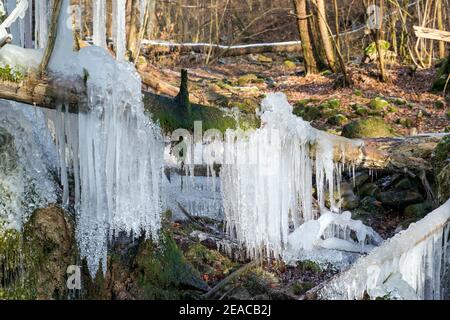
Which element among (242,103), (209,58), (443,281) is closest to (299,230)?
(443,281)

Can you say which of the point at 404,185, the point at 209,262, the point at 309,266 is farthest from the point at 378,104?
the point at 209,262

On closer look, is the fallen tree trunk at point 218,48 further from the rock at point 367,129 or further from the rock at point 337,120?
the rock at point 367,129

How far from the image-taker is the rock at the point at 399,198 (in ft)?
27.1

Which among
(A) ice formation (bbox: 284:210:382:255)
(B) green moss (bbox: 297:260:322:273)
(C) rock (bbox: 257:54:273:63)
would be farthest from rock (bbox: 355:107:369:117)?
(C) rock (bbox: 257:54:273:63)

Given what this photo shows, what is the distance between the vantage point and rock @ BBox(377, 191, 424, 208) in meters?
8.25

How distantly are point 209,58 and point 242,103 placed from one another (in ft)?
22.3

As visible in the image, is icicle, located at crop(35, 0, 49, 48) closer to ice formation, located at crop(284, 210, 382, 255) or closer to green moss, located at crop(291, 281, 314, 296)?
green moss, located at crop(291, 281, 314, 296)

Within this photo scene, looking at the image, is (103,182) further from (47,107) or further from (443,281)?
(443,281)

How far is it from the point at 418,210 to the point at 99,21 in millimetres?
4366

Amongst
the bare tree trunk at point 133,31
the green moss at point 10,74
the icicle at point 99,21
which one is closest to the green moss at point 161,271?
the green moss at point 10,74

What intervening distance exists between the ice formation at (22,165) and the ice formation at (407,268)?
8.23 ft

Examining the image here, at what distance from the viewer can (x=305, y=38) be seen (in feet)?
60.0

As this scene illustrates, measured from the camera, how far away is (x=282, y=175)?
683cm
